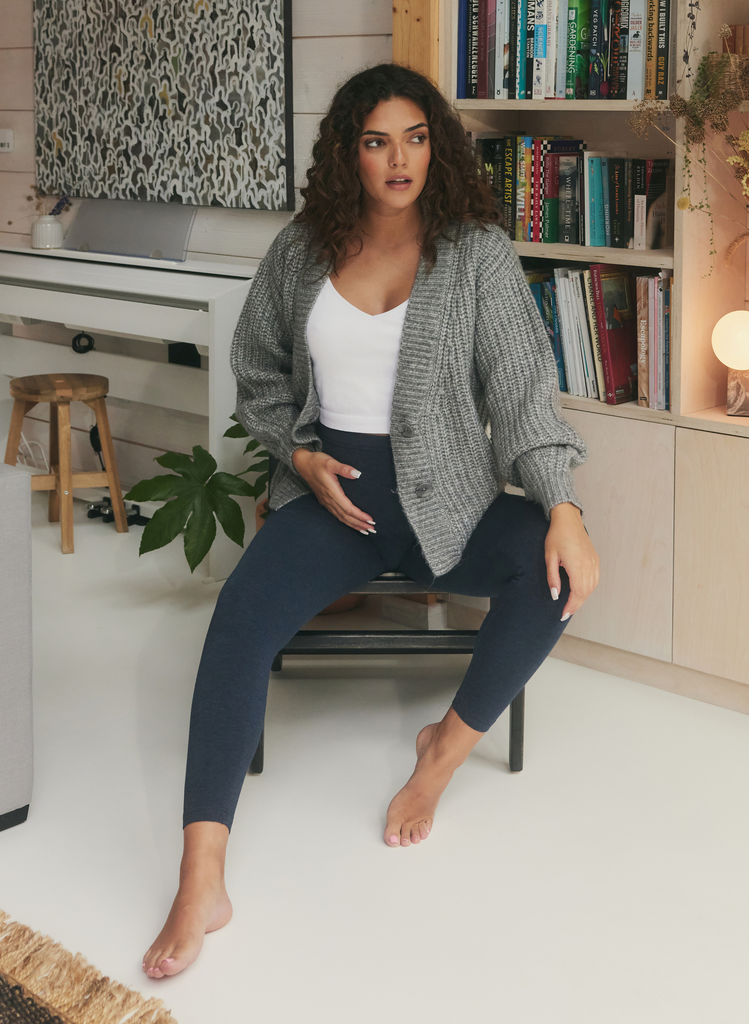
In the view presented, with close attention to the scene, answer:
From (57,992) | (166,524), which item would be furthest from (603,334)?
(57,992)

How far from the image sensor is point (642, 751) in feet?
6.22

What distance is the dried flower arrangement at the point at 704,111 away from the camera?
1.76 m

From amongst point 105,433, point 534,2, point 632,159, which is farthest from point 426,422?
point 105,433

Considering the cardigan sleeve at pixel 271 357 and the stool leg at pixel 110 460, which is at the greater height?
the cardigan sleeve at pixel 271 357

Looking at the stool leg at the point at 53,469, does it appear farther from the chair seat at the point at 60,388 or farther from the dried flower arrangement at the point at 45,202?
the dried flower arrangement at the point at 45,202

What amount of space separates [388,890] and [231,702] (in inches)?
13.9

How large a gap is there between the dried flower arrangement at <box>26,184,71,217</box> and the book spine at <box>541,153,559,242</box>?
202 cm

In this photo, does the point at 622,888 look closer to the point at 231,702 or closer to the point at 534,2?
→ the point at 231,702

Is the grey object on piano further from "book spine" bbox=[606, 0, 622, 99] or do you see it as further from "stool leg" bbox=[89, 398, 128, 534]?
"book spine" bbox=[606, 0, 622, 99]

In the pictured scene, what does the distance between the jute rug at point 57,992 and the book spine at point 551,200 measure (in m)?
1.52

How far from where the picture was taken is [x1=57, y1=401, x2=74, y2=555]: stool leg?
2.99 metres

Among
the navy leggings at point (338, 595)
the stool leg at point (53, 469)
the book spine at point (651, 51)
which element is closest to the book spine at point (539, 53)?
the book spine at point (651, 51)

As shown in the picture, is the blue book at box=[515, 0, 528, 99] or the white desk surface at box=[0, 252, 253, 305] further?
the white desk surface at box=[0, 252, 253, 305]

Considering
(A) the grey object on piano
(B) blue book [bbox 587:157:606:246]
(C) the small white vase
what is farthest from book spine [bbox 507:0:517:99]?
(C) the small white vase
